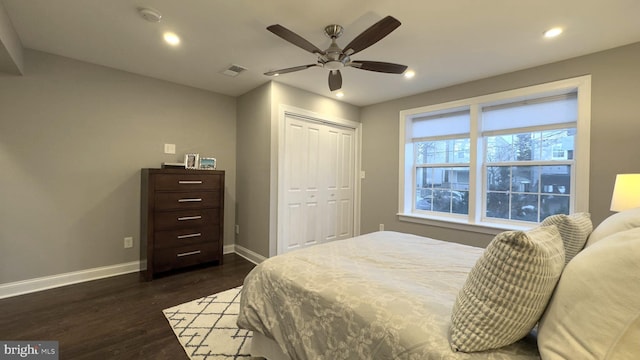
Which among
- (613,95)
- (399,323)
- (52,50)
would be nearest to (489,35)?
(613,95)

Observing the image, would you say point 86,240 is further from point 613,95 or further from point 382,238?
point 613,95

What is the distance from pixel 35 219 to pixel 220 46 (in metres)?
2.54

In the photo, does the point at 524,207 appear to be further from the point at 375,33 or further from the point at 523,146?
the point at 375,33

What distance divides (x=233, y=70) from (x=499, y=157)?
3.35 metres

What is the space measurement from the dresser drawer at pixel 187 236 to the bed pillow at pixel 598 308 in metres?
3.28

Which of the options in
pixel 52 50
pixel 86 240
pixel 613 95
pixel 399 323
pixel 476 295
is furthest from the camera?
pixel 86 240

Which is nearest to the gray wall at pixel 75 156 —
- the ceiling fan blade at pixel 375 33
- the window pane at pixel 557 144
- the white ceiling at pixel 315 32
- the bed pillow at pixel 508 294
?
the white ceiling at pixel 315 32

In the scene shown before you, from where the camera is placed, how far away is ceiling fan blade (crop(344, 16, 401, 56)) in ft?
5.32

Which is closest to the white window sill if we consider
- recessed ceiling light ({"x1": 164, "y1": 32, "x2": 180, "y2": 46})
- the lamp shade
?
the lamp shade

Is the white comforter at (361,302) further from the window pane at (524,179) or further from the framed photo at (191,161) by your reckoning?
the framed photo at (191,161)

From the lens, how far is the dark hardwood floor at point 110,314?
177cm

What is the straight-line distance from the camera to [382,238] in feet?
7.25

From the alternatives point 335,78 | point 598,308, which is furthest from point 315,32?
point 598,308

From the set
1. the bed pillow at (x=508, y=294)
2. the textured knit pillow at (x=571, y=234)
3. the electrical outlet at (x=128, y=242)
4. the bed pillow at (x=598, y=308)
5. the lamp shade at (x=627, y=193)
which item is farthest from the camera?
the electrical outlet at (x=128, y=242)
